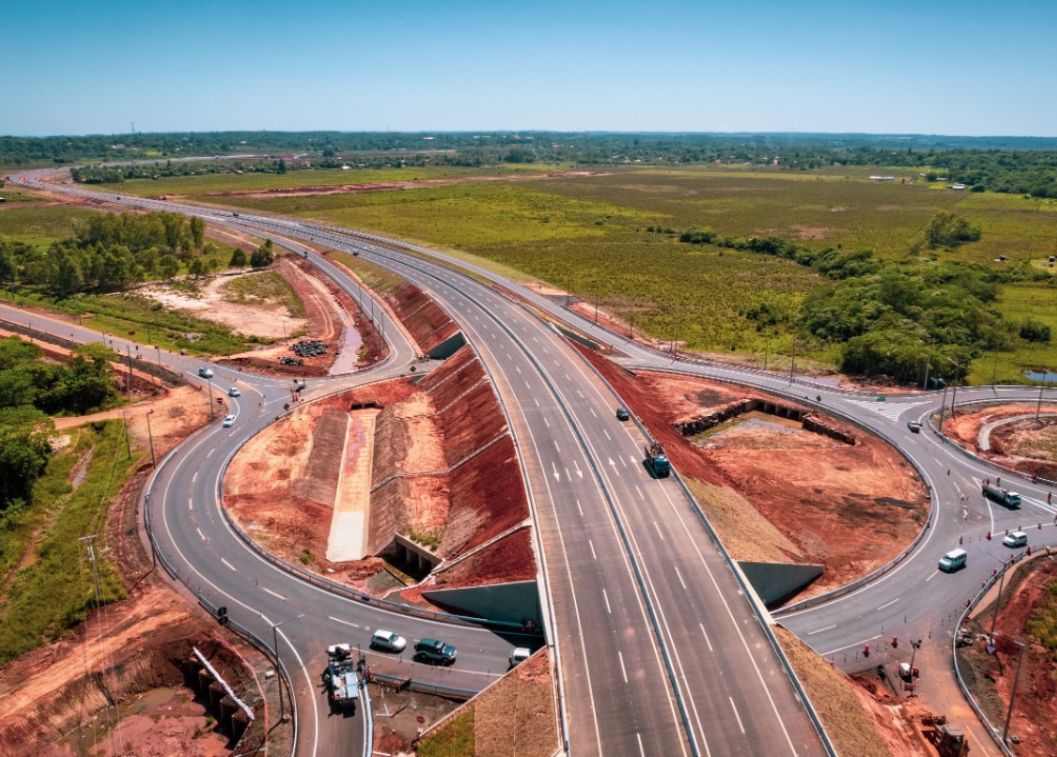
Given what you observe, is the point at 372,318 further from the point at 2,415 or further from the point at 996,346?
the point at 996,346

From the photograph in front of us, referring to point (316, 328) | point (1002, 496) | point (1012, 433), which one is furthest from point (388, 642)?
point (316, 328)

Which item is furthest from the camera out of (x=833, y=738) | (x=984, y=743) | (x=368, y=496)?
(x=368, y=496)

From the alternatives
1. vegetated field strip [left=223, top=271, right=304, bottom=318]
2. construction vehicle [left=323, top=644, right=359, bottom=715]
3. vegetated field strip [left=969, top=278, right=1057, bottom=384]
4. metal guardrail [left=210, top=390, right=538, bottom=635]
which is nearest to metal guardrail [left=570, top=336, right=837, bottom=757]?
metal guardrail [left=210, top=390, right=538, bottom=635]

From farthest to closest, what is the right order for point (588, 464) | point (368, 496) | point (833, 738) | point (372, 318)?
point (372, 318) → point (368, 496) → point (588, 464) → point (833, 738)

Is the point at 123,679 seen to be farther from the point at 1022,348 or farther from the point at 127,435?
the point at 1022,348

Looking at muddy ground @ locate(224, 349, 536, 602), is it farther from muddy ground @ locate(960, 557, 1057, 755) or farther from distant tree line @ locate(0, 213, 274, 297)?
distant tree line @ locate(0, 213, 274, 297)

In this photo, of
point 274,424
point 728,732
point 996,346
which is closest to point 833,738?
point 728,732
